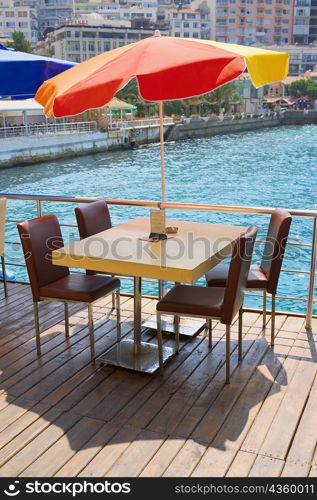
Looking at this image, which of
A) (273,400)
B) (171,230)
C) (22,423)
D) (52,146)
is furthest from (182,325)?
(52,146)

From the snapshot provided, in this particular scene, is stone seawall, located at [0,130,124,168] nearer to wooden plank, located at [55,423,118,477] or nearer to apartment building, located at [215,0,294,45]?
wooden plank, located at [55,423,118,477]

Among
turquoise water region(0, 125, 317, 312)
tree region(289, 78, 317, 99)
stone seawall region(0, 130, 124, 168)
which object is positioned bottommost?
turquoise water region(0, 125, 317, 312)

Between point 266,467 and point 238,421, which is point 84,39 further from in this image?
point 266,467

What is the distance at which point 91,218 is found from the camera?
3732mm

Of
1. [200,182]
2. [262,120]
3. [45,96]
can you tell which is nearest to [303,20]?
[262,120]

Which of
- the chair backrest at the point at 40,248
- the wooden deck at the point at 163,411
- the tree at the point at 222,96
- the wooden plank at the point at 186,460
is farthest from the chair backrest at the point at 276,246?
the tree at the point at 222,96

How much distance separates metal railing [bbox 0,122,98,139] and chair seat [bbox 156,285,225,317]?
92.7 feet

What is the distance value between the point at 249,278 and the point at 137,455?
1432mm

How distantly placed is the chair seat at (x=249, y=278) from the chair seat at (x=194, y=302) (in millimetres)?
214

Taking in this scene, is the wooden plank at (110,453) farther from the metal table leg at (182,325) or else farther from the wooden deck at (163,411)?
the metal table leg at (182,325)

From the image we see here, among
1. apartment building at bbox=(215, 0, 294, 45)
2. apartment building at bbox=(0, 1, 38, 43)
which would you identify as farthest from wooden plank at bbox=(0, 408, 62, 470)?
apartment building at bbox=(0, 1, 38, 43)

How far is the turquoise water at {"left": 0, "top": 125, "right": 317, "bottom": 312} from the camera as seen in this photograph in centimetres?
1809

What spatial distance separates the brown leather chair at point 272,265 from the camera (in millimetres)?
3141

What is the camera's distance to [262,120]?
5631 centimetres
